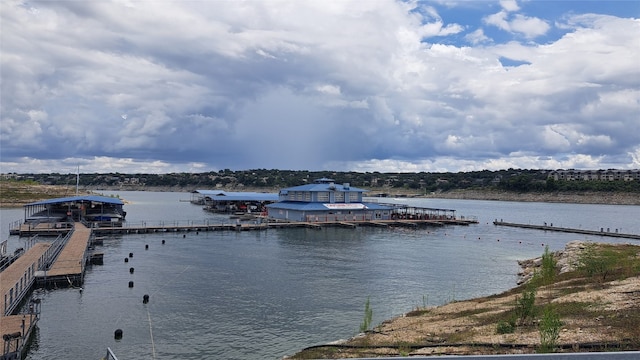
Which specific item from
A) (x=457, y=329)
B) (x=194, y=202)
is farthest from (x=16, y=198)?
(x=457, y=329)

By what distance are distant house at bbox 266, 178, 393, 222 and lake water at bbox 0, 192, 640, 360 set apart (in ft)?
63.7

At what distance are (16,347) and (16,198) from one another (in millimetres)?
142728

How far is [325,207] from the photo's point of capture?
90250 mm

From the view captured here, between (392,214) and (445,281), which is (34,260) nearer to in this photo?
(445,281)

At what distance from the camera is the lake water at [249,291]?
25.1 m

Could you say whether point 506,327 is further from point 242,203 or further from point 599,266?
point 242,203

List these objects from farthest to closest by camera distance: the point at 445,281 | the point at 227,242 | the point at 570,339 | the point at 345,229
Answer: the point at 345,229 → the point at 227,242 → the point at 445,281 → the point at 570,339

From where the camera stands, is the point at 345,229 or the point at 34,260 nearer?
the point at 34,260

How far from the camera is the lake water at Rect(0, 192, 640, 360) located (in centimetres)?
A: 2509

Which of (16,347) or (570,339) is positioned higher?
(570,339)

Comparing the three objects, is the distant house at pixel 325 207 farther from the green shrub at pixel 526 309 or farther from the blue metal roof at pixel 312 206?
the green shrub at pixel 526 309

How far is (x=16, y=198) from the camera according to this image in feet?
468

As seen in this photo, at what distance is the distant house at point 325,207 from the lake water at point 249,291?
19.4 m

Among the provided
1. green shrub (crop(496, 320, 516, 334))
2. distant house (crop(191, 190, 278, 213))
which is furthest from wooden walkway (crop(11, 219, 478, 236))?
green shrub (crop(496, 320, 516, 334))
